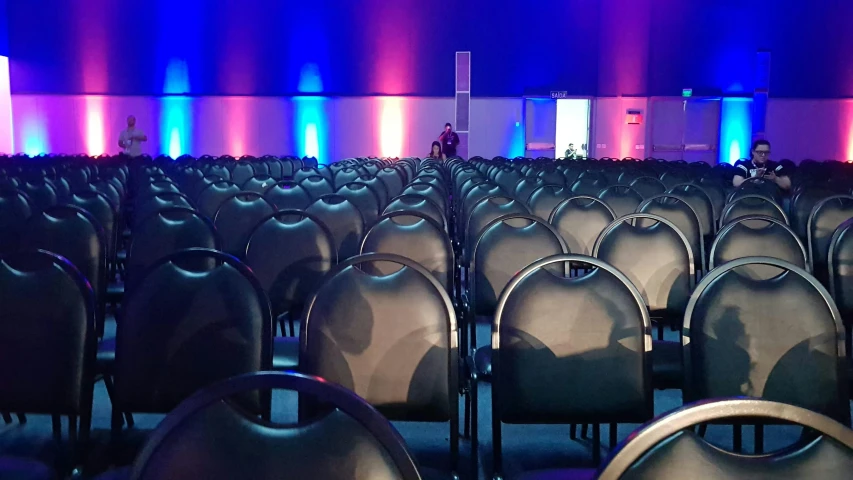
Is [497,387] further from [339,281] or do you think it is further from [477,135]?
[477,135]

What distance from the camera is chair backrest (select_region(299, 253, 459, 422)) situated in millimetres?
2535

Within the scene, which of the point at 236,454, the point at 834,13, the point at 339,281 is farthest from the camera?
the point at 834,13

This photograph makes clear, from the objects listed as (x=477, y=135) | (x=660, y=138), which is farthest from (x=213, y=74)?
(x=660, y=138)

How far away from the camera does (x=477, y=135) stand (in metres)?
20.6

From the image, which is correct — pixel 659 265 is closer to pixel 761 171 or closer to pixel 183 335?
pixel 183 335

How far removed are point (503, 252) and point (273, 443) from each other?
8.97 feet

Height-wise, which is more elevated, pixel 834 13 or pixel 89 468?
pixel 834 13

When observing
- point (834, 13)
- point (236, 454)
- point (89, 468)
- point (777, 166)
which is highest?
point (834, 13)

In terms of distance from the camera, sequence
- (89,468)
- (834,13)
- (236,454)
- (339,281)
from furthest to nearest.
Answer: (834,13) → (339,281) → (89,468) → (236,454)

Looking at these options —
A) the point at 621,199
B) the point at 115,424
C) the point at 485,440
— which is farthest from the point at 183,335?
the point at 621,199

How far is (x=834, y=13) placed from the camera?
1959 centimetres

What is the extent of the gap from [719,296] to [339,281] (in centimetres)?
134

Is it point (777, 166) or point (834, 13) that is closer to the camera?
point (777, 166)

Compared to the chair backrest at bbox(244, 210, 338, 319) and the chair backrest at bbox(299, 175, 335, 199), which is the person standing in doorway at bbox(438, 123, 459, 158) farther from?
the chair backrest at bbox(244, 210, 338, 319)
